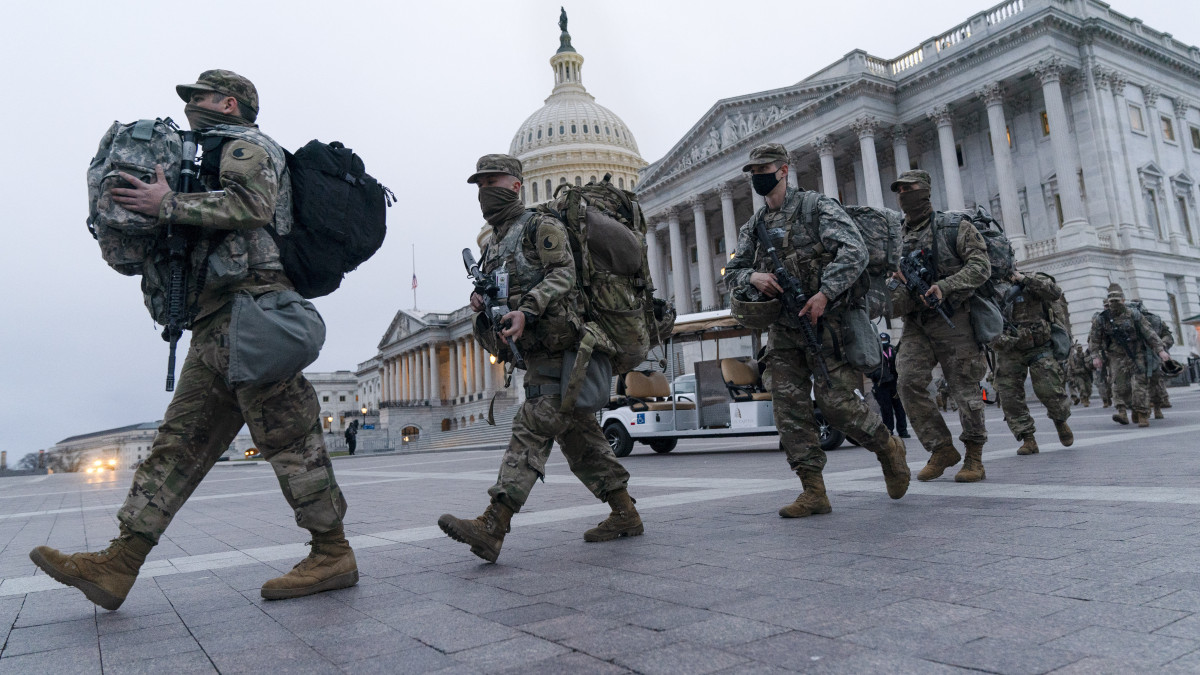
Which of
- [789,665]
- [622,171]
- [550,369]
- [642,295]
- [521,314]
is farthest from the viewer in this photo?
[622,171]

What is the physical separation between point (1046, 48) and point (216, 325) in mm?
38724

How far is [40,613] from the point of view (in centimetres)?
337

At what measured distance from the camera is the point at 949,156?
37719 millimetres

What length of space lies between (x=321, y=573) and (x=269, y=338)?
1.05 m

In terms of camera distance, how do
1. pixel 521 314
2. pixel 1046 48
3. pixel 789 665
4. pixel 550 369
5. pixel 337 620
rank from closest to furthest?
1. pixel 789 665
2. pixel 337 620
3. pixel 521 314
4. pixel 550 369
5. pixel 1046 48

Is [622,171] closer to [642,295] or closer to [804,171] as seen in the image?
[804,171]

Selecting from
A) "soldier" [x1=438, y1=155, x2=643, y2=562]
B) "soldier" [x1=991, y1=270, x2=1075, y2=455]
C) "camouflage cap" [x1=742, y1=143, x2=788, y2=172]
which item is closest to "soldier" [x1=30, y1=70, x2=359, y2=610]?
"soldier" [x1=438, y1=155, x2=643, y2=562]

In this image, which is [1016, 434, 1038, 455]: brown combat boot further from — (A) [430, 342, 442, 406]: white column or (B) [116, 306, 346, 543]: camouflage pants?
(A) [430, 342, 442, 406]: white column

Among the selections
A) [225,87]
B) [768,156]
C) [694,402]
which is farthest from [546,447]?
[694,402]

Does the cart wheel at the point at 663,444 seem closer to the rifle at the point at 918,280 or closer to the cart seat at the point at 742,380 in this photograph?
the cart seat at the point at 742,380

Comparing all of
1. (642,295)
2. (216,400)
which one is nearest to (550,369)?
(642,295)

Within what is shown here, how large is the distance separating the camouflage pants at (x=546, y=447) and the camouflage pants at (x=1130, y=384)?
34.2 ft

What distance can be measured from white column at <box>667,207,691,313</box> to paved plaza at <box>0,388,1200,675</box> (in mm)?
48372

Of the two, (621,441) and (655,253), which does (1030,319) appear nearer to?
(621,441)
